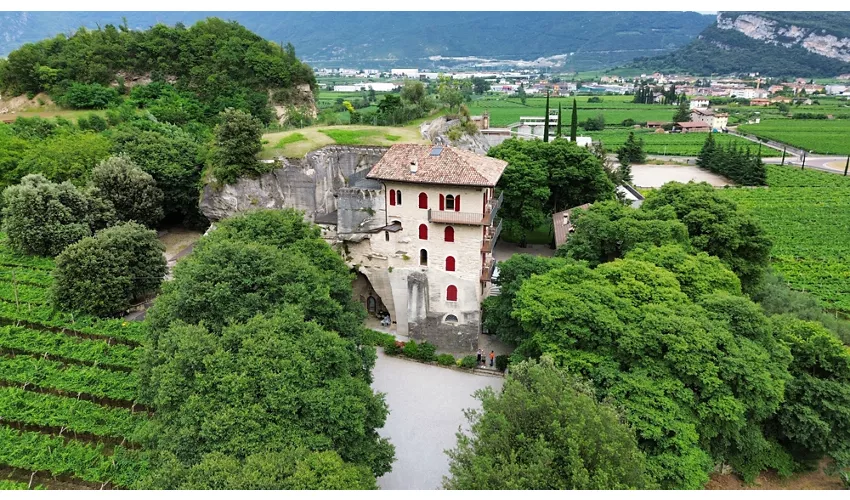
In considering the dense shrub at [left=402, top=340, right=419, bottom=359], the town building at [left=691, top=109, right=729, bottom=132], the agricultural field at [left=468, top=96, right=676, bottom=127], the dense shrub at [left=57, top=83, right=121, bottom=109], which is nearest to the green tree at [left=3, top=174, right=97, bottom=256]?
the dense shrub at [left=402, top=340, right=419, bottom=359]

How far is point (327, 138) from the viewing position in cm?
4309

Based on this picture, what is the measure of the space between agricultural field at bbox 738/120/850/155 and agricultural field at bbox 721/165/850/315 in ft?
90.8

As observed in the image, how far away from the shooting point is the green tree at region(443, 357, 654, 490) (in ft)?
54.7

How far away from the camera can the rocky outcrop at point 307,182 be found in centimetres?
4022

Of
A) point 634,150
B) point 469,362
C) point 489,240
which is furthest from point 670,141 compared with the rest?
point 469,362

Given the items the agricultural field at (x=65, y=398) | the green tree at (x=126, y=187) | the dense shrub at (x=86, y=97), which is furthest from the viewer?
the dense shrub at (x=86, y=97)

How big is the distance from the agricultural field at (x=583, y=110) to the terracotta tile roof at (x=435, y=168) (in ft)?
338

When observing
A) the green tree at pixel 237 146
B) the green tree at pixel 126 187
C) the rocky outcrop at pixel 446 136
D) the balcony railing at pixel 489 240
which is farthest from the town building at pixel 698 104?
the green tree at pixel 126 187

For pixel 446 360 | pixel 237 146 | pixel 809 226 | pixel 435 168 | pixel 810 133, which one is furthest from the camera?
pixel 810 133

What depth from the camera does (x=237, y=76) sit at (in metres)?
67.9

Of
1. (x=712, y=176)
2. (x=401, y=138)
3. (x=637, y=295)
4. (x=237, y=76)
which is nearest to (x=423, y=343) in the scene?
(x=637, y=295)

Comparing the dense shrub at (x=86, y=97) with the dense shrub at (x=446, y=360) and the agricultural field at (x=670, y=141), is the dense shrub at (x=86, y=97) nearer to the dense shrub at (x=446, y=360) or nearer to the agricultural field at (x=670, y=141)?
the dense shrub at (x=446, y=360)

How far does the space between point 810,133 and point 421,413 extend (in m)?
140

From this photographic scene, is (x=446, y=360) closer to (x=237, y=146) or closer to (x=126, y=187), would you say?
(x=237, y=146)
